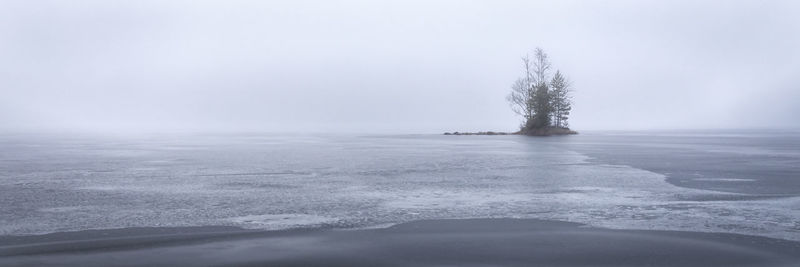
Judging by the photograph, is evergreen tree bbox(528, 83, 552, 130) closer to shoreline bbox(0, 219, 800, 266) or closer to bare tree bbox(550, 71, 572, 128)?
bare tree bbox(550, 71, 572, 128)

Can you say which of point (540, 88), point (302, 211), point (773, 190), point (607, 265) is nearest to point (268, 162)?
point (302, 211)

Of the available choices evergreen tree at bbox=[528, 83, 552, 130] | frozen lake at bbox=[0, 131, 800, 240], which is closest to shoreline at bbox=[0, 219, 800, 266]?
frozen lake at bbox=[0, 131, 800, 240]

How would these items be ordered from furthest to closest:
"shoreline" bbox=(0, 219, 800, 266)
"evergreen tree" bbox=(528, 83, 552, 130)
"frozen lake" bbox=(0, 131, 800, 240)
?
"evergreen tree" bbox=(528, 83, 552, 130) < "frozen lake" bbox=(0, 131, 800, 240) < "shoreline" bbox=(0, 219, 800, 266)

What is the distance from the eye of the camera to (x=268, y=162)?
21.8m

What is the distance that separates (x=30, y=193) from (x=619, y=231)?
10601 millimetres

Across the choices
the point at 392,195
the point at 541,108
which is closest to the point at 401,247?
the point at 392,195

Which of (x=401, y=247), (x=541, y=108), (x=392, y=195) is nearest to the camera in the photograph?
(x=401, y=247)

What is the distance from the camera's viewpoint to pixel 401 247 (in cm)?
757

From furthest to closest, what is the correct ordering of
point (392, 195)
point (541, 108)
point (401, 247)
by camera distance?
point (541, 108), point (392, 195), point (401, 247)

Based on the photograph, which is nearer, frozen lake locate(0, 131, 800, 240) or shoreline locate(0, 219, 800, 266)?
shoreline locate(0, 219, 800, 266)

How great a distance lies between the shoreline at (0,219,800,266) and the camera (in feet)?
22.6

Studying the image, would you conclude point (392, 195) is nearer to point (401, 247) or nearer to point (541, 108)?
point (401, 247)

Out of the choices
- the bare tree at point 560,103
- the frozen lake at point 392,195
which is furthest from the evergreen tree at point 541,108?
the frozen lake at point 392,195

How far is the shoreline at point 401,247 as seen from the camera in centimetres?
689
